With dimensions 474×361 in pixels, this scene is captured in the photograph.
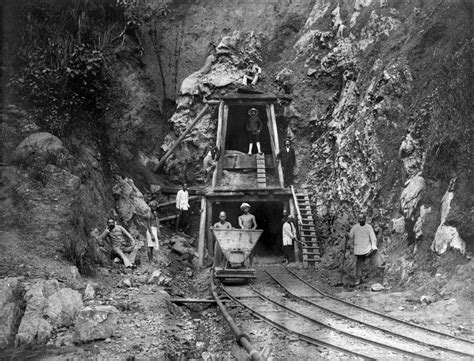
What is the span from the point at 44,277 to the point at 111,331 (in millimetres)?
1862

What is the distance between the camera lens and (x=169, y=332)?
764cm

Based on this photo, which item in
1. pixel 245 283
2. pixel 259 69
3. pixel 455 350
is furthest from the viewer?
pixel 259 69

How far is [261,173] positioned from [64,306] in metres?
11.1

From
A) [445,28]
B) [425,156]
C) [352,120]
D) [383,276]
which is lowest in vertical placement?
[383,276]

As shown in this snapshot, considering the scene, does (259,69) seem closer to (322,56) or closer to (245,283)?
(322,56)

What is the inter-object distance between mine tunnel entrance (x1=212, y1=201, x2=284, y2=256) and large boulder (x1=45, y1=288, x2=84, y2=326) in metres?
11.3

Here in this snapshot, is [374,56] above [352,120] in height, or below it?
above

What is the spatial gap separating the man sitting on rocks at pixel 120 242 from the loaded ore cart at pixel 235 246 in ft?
6.54

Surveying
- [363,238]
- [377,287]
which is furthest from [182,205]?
[377,287]

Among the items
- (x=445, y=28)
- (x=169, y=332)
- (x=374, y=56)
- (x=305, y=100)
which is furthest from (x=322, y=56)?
(x=169, y=332)

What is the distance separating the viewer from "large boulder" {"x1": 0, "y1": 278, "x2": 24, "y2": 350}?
6.28 m

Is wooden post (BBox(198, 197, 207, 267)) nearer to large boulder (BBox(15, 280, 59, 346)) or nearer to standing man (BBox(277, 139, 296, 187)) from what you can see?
standing man (BBox(277, 139, 296, 187))

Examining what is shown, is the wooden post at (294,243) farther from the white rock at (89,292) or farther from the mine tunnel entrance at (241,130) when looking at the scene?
the white rock at (89,292)

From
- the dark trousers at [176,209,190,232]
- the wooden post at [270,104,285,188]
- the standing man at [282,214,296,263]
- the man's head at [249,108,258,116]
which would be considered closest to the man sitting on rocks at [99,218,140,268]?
the standing man at [282,214,296,263]
